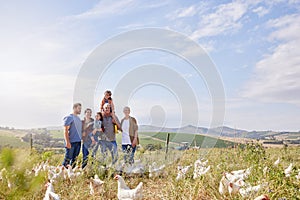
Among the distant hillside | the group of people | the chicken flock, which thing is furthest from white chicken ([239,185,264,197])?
the group of people

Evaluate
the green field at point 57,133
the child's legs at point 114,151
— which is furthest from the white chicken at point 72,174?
the green field at point 57,133

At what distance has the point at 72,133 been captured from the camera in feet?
20.3

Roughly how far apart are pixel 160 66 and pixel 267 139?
2.91 m

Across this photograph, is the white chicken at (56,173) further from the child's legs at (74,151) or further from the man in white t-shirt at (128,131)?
the man in white t-shirt at (128,131)

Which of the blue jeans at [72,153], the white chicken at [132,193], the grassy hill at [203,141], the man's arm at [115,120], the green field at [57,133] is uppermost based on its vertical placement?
the man's arm at [115,120]

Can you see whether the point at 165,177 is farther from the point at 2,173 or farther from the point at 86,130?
the point at 2,173

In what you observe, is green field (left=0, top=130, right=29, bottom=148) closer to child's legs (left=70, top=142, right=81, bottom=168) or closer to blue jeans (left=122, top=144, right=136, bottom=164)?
child's legs (left=70, top=142, right=81, bottom=168)

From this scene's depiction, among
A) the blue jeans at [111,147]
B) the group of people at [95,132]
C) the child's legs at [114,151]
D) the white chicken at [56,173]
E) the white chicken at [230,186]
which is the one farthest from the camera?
the group of people at [95,132]

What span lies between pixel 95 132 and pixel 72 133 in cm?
45

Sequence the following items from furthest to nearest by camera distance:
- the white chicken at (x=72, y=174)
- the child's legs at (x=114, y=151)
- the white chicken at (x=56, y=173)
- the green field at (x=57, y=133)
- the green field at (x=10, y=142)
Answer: the green field at (x=57, y=133)
the child's legs at (x=114, y=151)
the white chicken at (x=72, y=174)
the white chicken at (x=56, y=173)
the green field at (x=10, y=142)

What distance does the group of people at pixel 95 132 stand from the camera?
6164 millimetres

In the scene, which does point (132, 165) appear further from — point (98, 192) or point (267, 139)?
point (267, 139)

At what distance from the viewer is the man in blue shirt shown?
6094mm

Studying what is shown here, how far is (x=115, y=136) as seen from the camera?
6426mm
